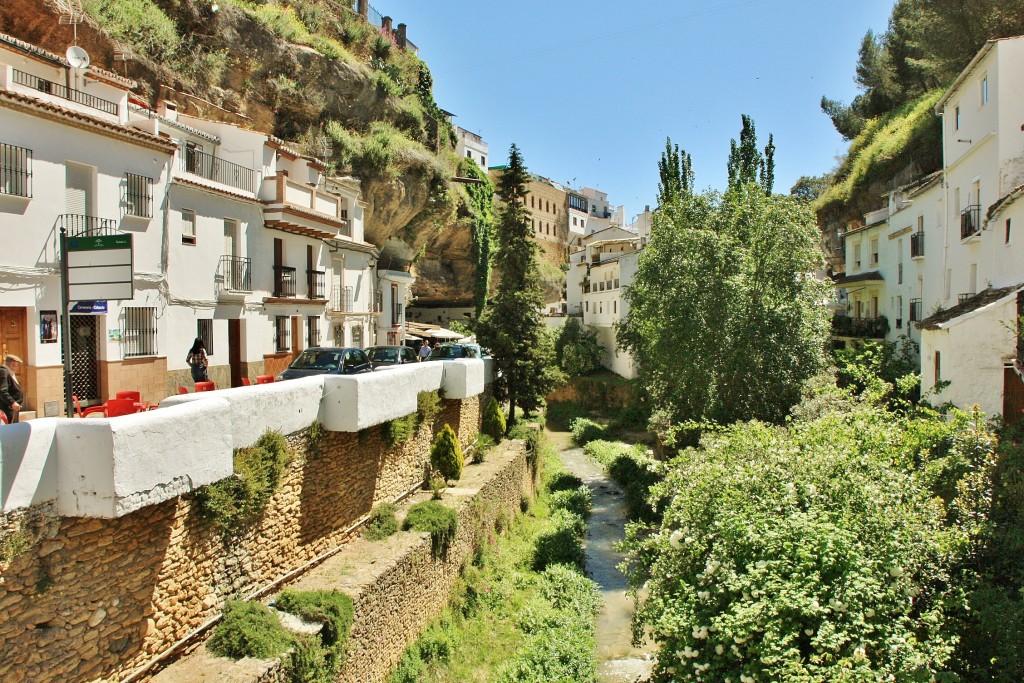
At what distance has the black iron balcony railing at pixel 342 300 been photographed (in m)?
25.6

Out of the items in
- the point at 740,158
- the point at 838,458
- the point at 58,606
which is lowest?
the point at 58,606

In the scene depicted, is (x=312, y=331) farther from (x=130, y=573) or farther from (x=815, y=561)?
(x=815, y=561)

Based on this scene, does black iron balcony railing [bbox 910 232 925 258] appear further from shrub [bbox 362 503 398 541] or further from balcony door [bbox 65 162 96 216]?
balcony door [bbox 65 162 96 216]

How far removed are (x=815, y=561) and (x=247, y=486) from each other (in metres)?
7.36

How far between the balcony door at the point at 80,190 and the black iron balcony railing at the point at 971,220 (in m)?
23.7

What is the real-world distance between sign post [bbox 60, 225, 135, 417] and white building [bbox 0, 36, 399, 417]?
0.41 meters

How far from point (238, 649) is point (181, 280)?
1209 cm

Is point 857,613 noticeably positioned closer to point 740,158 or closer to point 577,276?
point 740,158

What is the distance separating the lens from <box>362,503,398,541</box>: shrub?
12477mm

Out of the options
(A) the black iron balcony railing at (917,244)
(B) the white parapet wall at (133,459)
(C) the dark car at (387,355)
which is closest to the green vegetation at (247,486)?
(B) the white parapet wall at (133,459)

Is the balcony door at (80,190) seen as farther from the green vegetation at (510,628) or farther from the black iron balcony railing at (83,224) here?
the green vegetation at (510,628)

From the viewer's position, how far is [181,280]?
674 inches

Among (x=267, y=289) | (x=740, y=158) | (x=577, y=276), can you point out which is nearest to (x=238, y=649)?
(x=267, y=289)

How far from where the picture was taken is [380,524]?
12.7 metres
